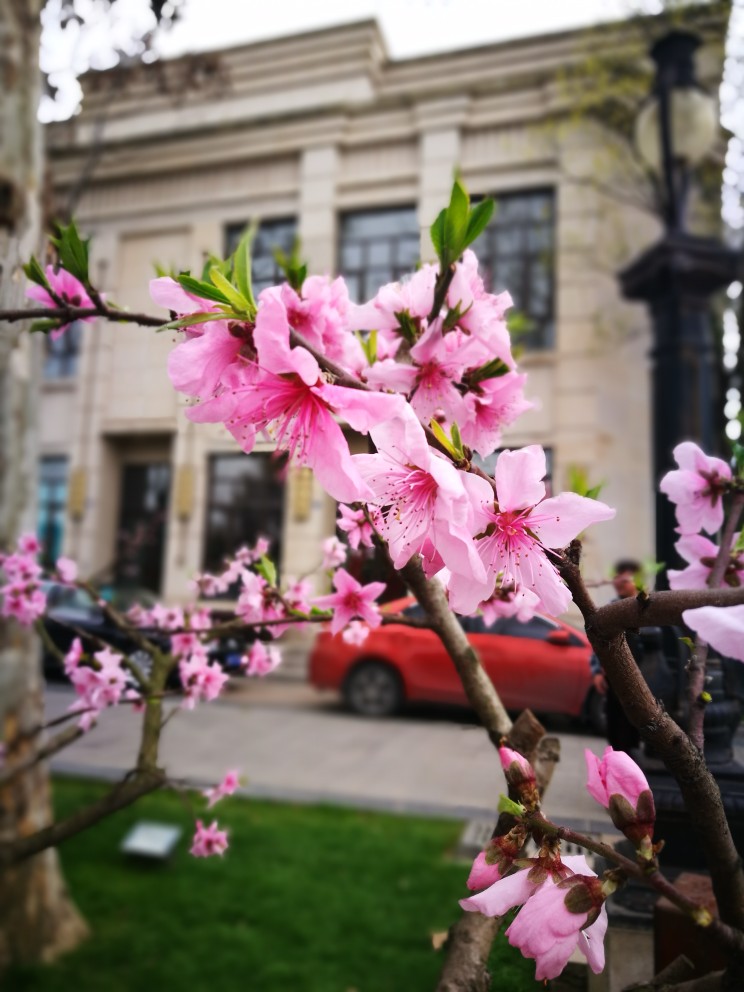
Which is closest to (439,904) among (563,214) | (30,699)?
(30,699)

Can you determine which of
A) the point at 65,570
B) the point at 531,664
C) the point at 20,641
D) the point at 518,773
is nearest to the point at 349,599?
the point at 531,664

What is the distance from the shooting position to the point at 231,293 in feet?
2.18

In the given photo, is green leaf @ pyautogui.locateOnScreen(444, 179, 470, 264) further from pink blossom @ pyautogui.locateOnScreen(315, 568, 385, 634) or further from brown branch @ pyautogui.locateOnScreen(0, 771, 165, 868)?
brown branch @ pyautogui.locateOnScreen(0, 771, 165, 868)

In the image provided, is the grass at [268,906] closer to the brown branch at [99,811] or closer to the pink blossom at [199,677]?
the pink blossom at [199,677]

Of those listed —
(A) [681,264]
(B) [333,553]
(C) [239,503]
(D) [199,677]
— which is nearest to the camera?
(B) [333,553]

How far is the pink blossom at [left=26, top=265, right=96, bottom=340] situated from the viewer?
3.12 ft

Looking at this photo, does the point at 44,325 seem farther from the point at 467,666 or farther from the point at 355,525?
the point at 467,666

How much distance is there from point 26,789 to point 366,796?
2.21 meters

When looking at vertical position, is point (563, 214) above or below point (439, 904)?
above

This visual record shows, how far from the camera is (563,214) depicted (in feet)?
31.3

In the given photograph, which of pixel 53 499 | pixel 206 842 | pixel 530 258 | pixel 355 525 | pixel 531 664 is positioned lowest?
pixel 206 842

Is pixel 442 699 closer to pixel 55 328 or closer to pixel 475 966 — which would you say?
pixel 475 966

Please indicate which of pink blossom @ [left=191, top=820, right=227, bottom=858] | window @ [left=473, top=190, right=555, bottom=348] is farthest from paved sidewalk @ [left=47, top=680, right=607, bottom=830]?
window @ [left=473, top=190, right=555, bottom=348]

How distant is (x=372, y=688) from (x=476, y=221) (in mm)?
2390
